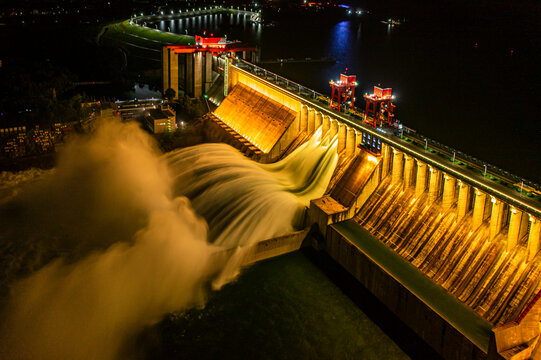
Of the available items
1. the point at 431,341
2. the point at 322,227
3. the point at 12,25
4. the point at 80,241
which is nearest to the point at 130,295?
the point at 80,241

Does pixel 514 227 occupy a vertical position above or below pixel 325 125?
above

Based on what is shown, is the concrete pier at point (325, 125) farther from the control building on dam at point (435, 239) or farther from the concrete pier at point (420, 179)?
the concrete pier at point (420, 179)

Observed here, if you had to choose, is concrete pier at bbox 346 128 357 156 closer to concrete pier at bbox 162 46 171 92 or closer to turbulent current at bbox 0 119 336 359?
turbulent current at bbox 0 119 336 359

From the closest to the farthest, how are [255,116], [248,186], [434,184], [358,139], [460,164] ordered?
[460,164], [434,184], [358,139], [248,186], [255,116]

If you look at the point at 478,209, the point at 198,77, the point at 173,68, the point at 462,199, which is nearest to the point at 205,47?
the point at 198,77

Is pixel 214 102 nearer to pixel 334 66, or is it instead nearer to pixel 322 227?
pixel 322 227

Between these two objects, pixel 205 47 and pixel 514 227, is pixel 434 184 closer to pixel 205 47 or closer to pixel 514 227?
pixel 514 227
